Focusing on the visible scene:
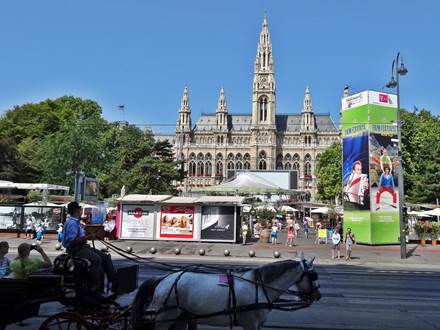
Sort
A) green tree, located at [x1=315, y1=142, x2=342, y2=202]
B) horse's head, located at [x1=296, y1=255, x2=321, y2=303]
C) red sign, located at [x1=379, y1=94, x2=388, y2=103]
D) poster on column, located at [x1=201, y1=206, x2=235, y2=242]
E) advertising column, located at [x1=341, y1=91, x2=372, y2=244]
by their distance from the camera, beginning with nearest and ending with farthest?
horse's head, located at [x1=296, y1=255, x2=321, y2=303] < poster on column, located at [x1=201, y1=206, x2=235, y2=242] < advertising column, located at [x1=341, y1=91, x2=372, y2=244] < red sign, located at [x1=379, y1=94, x2=388, y2=103] < green tree, located at [x1=315, y1=142, x2=342, y2=202]

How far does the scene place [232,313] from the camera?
507cm

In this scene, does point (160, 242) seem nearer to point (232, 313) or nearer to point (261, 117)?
point (232, 313)

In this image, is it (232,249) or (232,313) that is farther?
(232,249)

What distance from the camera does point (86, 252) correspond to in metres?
6.26

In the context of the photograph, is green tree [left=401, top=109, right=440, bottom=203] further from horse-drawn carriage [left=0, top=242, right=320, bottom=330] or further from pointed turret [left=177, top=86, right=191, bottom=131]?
pointed turret [left=177, top=86, right=191, bottom=131]

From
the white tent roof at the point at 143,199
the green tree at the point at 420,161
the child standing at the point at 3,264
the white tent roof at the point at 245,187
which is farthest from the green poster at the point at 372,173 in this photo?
the child standing at the point at 3,264

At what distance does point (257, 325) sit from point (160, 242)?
995 inches

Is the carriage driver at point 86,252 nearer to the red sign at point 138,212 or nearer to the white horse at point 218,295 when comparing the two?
the white horse at point 218,295

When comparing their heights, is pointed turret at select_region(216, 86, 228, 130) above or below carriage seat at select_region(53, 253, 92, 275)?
above

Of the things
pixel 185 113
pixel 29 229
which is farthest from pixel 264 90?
pixel 29 229

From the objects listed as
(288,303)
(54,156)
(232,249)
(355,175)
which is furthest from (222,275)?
(54,156)

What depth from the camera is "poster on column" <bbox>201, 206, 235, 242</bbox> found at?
29.8 m

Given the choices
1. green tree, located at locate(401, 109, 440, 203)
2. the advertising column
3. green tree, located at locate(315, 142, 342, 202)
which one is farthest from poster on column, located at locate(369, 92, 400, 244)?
green tree, located at locate(315, 142, 342, 202)

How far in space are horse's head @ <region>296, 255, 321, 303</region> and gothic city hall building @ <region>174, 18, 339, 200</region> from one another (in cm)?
12369
